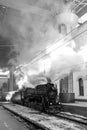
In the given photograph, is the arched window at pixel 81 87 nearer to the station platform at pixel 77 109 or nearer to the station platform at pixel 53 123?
the station platform at pixel 77 109

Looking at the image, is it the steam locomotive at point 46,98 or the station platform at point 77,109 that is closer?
the station platform at point 77,109

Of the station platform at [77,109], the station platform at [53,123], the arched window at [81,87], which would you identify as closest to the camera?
the station platform at [53,123]

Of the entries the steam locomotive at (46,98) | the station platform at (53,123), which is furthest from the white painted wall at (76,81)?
the station platform at (53,123)

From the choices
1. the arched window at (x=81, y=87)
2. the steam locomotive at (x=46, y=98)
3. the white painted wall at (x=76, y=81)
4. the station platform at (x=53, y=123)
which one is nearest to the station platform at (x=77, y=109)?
the steam locomotive at (x=46, y=98)

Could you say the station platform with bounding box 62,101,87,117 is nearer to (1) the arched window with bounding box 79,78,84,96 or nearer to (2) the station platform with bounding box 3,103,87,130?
(2) the station platform with bounding box 3,103,87,130

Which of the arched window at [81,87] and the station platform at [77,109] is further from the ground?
the arched window at [81,87]

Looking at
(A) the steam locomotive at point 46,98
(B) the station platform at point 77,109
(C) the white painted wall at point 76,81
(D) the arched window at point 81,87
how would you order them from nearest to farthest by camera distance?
1. (B) the station platform at point 77,109
2. (A) the steam locomotive at point 46,98
3. (C) the white painted wall at point 76,81
4. (D) the arched window at point 81,87

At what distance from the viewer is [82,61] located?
22.0 meters

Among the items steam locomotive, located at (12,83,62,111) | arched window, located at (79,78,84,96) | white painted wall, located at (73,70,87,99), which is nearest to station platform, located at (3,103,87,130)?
steam locomotive, located at (12,83,62,111)

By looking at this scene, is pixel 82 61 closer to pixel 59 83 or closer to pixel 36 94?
pixel 36 94

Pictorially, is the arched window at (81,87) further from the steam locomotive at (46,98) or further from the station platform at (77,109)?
the station platform at (77,109)

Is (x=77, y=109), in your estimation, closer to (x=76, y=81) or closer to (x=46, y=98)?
(x=46, y=98)

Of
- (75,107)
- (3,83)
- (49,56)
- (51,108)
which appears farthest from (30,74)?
(3,83)

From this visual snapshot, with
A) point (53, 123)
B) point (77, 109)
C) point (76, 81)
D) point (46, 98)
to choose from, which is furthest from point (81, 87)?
A: point (53, 123)
